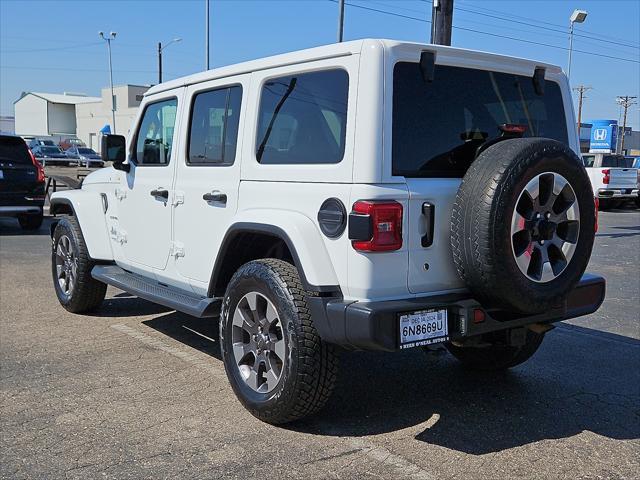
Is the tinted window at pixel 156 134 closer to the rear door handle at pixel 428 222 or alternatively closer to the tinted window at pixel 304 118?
the tinted window at pixel 304 118

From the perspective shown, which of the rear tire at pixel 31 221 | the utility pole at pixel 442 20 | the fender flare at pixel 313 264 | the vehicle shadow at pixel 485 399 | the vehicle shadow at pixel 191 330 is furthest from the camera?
the rear tire at pixel 31 221

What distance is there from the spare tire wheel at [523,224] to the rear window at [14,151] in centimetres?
1081

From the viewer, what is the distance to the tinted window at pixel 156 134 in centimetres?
511

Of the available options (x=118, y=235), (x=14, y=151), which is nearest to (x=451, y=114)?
(x=118, y=235)

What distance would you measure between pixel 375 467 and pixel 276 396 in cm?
67

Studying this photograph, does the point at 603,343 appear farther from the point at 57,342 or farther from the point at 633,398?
the point at 57,342

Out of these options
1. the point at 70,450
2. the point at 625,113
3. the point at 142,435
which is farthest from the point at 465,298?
the point at 625,113

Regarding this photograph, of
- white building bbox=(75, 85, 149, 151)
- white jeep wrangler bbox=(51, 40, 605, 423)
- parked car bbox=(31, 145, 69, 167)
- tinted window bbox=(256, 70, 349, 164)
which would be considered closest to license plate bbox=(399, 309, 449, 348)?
white jeep wrangler bbox=(51, 40, 605, 423)

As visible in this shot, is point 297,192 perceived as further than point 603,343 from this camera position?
No

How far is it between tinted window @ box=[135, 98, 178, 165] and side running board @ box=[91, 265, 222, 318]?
0.93m

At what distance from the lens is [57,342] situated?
552cm

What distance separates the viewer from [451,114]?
376 cm

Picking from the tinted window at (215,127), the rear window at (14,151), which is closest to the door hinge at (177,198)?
the tinted window at (215,127)

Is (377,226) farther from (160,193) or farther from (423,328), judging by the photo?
(160,193)
